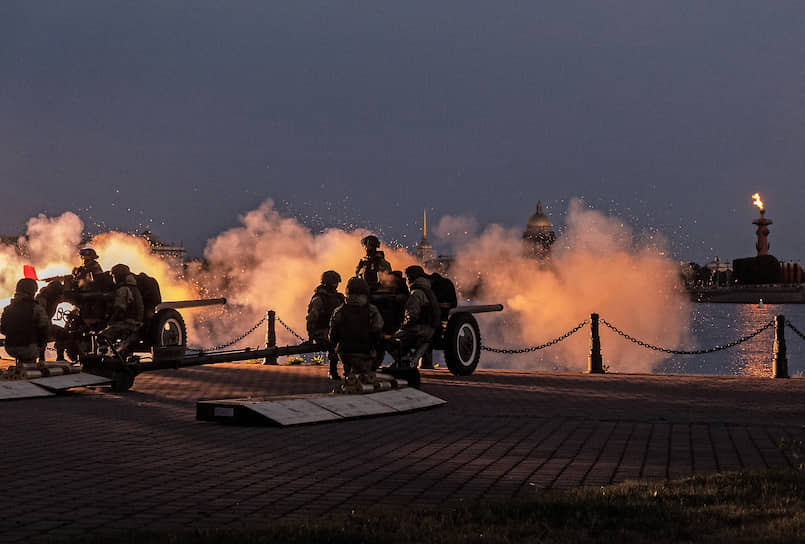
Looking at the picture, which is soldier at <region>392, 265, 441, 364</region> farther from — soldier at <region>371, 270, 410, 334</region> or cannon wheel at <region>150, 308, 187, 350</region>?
cannon wheel at <region>150, 308, 187, 350</region>

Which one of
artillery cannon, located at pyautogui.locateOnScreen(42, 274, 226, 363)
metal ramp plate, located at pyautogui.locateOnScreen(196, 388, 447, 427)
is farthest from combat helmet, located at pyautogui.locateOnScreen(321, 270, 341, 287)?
metal ramp plate, located at pyautogui.locateOnScreen(196, 388, 447, 427)

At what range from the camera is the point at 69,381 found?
14523 mm

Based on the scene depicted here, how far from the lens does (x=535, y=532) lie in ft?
17.7

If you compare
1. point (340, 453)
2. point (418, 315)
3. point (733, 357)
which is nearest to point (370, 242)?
point (418, 315)

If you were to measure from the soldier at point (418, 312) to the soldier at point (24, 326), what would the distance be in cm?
557

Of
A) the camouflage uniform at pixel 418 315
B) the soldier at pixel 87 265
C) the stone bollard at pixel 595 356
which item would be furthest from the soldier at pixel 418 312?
the soldier at pixel 87 265

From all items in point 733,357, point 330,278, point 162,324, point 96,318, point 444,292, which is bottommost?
point 733,357

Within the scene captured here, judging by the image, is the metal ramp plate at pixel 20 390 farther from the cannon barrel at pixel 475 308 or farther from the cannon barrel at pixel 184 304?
the cannon barrel at pixel 475 308

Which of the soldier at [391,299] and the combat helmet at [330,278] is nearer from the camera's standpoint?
the soldier at [391,299]

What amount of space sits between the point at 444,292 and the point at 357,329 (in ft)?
18.4

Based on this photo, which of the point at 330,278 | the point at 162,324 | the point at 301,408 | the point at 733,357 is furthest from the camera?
the point at 733,357

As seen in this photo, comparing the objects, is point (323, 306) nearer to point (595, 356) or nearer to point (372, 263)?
point (372, 263)

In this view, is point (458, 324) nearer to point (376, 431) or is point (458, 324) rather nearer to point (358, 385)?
point (358, 385)

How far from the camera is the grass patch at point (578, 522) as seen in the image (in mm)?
5234
